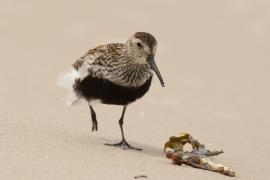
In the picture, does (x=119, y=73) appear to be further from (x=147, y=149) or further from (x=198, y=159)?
(x=198, y=159)

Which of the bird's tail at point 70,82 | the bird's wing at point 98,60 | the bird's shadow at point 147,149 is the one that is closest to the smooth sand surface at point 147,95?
the bird's shadow at point 147,149

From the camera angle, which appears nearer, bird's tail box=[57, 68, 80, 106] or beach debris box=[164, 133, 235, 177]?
beach debris box=[164, 133, 235, 177]

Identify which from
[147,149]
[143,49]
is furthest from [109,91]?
[147,149]

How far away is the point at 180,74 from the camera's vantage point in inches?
465

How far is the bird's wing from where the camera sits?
311 inches

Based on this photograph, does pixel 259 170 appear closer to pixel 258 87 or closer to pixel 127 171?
pixel 127 171

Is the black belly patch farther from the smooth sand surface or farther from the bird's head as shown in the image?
the smooth sand surface

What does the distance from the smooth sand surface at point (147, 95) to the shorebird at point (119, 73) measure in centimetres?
43

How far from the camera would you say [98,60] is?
26.1 ft

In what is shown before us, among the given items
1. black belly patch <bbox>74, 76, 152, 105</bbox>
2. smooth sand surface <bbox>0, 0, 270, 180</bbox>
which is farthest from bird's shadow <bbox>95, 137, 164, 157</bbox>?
black belly patch <bbox>74, 76, 152, 105</bbox>

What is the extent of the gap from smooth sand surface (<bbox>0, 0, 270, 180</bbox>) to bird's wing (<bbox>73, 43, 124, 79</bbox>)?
23.5 inches

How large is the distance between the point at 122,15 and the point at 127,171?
774 cm

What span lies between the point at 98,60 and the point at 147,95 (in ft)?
9.28

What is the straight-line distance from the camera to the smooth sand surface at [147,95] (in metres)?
6.54
